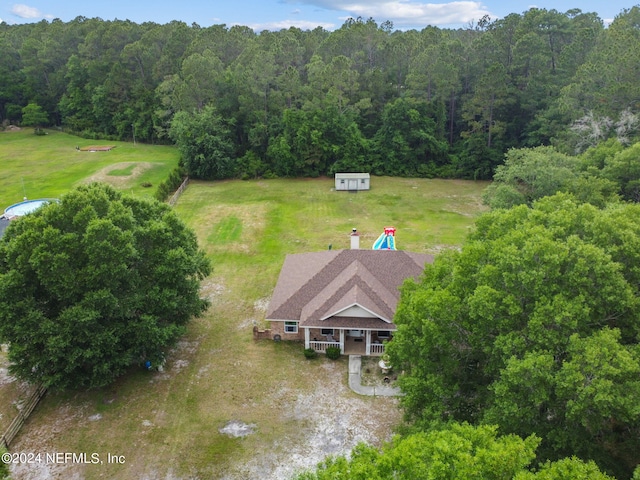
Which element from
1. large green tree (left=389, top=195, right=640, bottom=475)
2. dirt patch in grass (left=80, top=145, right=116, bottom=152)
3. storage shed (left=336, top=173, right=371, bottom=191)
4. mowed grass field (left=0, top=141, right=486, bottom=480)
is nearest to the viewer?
large green tree (left=389, top=195, right=640, bottom=475)

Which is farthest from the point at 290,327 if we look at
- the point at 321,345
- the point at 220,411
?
the point at 220,411

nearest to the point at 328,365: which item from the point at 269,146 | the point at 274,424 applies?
the point at 274,424

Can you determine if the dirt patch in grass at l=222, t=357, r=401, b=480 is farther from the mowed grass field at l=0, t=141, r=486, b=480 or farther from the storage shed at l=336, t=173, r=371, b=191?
the storage shed at l=336, t=173, r=371, b=191

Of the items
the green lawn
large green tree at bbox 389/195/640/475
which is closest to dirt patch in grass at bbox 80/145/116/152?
the green lawn

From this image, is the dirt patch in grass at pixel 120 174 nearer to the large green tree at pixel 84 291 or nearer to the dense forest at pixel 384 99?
the dense forest at pixel 384 99

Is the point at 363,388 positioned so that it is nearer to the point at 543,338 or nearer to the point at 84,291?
the point at 543,338

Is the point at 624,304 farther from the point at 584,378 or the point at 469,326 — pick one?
the point at 469,326

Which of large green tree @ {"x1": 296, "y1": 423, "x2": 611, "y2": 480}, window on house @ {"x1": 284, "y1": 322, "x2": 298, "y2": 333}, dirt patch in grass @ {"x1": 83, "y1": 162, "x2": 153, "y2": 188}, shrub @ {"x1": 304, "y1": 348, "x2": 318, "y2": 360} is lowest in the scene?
shrub @ {"x1": 304, "y1": 348, "x2": 318, "y2": 360}

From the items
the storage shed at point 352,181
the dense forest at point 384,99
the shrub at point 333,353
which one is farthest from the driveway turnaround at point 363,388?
the dense forest at point 384,99
